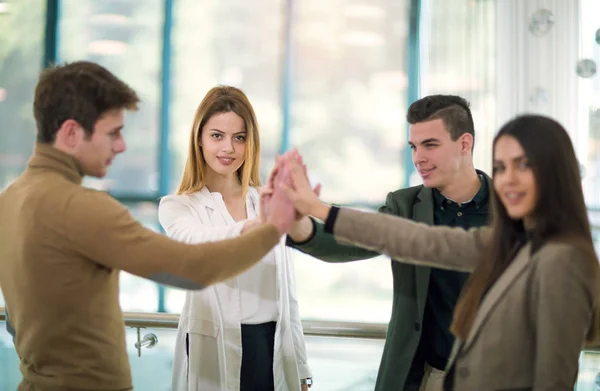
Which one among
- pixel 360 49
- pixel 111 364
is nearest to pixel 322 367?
pixel 111 364

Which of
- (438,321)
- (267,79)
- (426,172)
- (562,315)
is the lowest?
(438,321)

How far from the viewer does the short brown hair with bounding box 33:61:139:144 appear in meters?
1.40

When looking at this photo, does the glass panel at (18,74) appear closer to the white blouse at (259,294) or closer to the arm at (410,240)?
the white blouse at (259,294)

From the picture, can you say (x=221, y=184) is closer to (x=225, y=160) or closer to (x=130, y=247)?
(x=225, y=160)

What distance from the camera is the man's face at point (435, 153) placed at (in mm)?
1979

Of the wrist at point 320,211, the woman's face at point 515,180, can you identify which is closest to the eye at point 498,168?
the woman's face at point 515,180

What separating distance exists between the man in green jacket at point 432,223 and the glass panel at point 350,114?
449 centimetres

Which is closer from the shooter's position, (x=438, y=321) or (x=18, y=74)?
(x=438, y=321)

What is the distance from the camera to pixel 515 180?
1328mm

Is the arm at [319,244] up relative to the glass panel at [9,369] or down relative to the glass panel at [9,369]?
up

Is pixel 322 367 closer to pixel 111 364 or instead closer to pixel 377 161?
pixel 111 364

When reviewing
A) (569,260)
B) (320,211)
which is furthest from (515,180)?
(320,211)

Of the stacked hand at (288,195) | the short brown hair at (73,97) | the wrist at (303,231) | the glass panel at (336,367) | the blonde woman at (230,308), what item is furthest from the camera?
the glass panel at (336,367)

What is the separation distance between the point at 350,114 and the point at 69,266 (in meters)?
5.50
